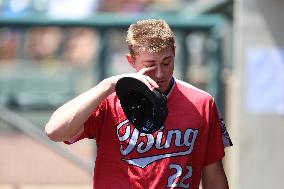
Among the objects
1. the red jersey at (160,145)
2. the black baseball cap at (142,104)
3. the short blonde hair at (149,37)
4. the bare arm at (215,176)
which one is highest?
the short blonde hair at (149,37)

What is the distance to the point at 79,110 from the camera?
3859 millimetres

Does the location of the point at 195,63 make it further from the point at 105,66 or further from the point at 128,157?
the point at 128,157

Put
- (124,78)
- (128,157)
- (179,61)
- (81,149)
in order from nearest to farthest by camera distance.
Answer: (124,78), (128,157), (179,61), (81,149)

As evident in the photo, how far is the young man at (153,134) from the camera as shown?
391cm

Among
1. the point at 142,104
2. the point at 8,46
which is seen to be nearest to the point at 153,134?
the point at 142,104

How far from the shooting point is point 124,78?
12.4ft

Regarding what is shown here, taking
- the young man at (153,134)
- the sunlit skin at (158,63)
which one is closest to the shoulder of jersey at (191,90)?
the young man at (153,134)

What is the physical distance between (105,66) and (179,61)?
138cm

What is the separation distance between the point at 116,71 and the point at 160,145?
10947 mm

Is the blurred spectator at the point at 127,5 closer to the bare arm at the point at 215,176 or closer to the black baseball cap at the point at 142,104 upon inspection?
the bare arm at the point at 215,176

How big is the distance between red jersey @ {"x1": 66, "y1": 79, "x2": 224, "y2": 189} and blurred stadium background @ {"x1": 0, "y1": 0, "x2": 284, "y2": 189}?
2.86 meters

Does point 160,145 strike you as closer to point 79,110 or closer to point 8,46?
point 79,110

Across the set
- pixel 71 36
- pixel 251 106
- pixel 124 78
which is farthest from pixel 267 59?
pixel 71 36

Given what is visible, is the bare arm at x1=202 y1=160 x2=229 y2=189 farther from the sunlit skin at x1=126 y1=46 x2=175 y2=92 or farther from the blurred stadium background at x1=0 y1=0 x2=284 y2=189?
the blurred stadium background at x1=0 y1=0 x2=284 y2=189
